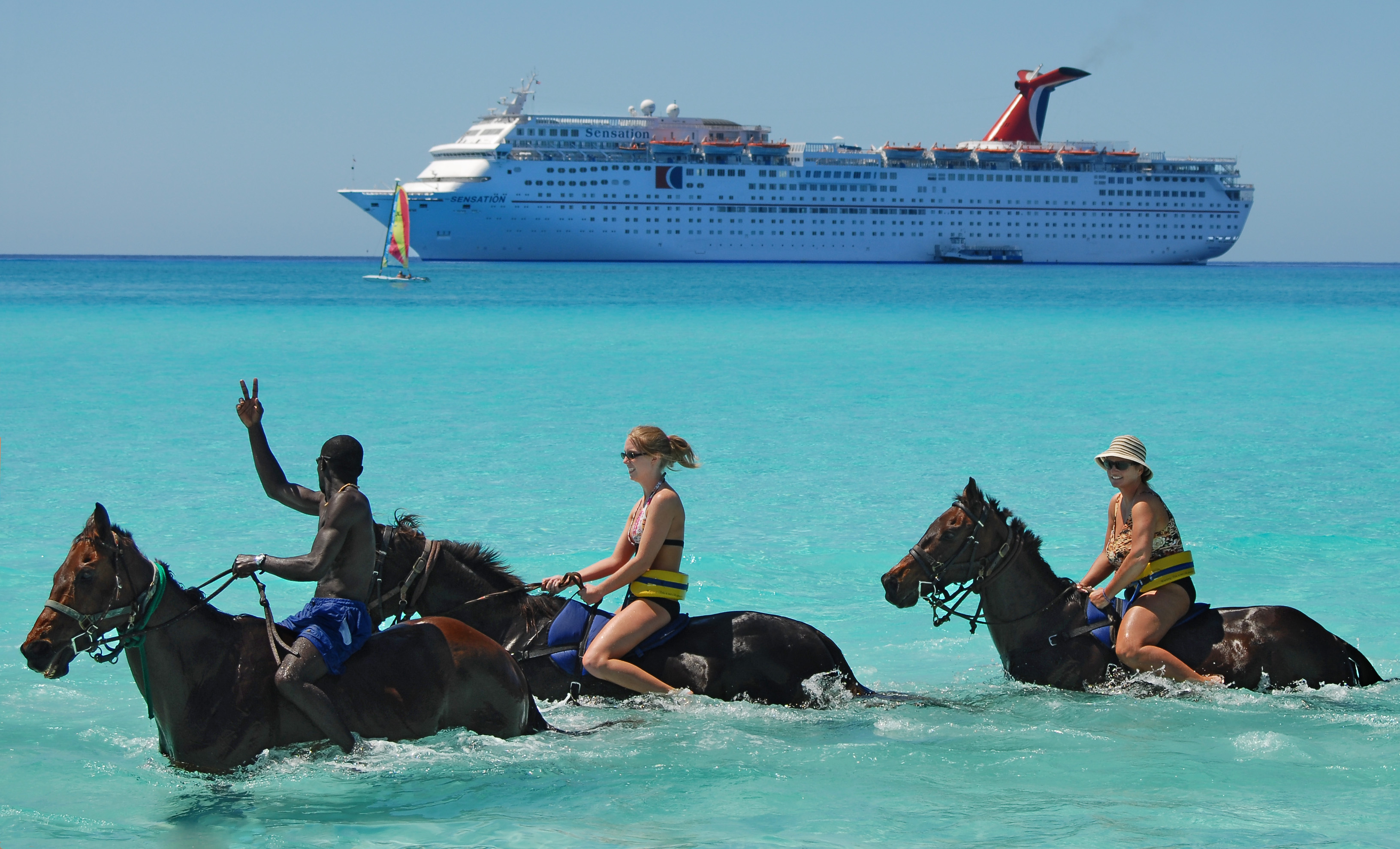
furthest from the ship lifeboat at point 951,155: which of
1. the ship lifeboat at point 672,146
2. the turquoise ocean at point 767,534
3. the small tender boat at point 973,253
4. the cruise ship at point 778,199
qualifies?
the turquoise ocean at point 767,534

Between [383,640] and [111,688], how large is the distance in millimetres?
3208

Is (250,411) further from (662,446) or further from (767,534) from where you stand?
(767,534)

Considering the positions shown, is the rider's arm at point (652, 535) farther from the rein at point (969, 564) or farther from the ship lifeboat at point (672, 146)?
the ship lifeboat at point (672, 146)

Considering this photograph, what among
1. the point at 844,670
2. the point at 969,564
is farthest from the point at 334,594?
the point at 969,564

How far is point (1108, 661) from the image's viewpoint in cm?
686

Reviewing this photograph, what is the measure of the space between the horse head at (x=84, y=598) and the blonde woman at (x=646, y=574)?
195 centimetres

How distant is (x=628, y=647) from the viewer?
20.8 ft

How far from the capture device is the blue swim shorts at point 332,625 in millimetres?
5238

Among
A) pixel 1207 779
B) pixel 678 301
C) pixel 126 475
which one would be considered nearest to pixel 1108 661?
pixel 1207 779

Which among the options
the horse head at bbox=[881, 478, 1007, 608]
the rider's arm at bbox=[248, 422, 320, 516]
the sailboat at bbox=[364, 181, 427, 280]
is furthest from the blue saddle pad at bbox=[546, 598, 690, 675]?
the sailboat at bbox=[364, 181, 427, 280]

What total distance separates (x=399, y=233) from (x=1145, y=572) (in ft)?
225

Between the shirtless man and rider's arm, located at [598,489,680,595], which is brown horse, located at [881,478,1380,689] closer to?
rider's arm, located at [598,489,680,595]

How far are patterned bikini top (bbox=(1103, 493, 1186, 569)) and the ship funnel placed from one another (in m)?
117

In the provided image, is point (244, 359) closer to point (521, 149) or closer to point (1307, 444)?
point (1307, 444)
